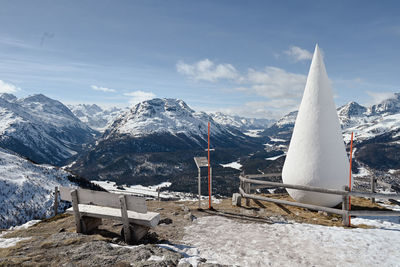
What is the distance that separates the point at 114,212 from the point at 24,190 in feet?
206

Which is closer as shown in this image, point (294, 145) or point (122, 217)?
point (122, 217)

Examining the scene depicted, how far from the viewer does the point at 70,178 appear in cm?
7350

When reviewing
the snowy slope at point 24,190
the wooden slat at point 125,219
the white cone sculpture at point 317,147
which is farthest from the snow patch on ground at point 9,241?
the snowy slope at point 24,190

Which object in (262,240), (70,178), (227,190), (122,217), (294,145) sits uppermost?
(294,145)

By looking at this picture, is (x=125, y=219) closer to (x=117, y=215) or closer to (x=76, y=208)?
(x=117, y=215)

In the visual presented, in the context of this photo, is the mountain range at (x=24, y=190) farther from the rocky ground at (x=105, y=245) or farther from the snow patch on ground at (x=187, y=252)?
the snow patch on ground at (x=187, y=252)

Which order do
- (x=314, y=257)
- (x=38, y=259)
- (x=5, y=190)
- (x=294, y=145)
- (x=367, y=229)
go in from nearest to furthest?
(x=38, y=259) → (x=314, y=257) → (x=367, y=229) → (x=294, y=145) → (x=5, y=190)

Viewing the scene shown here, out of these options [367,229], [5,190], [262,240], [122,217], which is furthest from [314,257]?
[5,190]

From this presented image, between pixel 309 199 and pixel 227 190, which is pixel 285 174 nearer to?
pixel 309 199

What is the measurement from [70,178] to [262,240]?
79422 millimetres

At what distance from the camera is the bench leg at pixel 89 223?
7716 millimetres

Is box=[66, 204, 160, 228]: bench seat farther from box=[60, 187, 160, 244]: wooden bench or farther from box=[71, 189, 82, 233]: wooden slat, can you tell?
box=[71, 189, 82, 233]: wooden slat

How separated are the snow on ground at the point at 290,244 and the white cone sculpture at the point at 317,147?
243cm

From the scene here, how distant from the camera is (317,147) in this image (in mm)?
11227
